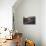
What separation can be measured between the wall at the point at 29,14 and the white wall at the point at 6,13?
0.91m

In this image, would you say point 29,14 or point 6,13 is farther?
point 29,14

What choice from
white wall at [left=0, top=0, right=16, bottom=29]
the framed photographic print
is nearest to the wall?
the framed photographic print

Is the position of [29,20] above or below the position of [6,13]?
below

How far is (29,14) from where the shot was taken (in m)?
4.74

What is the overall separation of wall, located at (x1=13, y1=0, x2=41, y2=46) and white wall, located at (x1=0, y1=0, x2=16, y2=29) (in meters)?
0.91

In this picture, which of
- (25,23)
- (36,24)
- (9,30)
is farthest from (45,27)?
(9,30)

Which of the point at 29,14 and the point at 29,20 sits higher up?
the point at 29,14

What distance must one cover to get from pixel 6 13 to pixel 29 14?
1.29m

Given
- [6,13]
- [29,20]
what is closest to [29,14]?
[29,20]

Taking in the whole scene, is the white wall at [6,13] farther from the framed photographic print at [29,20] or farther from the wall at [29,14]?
the framed photographic print at [29,20]

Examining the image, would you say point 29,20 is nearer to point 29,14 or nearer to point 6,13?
point 29,14

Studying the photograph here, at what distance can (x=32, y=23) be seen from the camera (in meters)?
4.70

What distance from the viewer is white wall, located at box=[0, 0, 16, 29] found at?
3776mm

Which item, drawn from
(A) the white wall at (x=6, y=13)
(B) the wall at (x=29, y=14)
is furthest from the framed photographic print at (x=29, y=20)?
(A) the white wall at (x=6, y=13)
